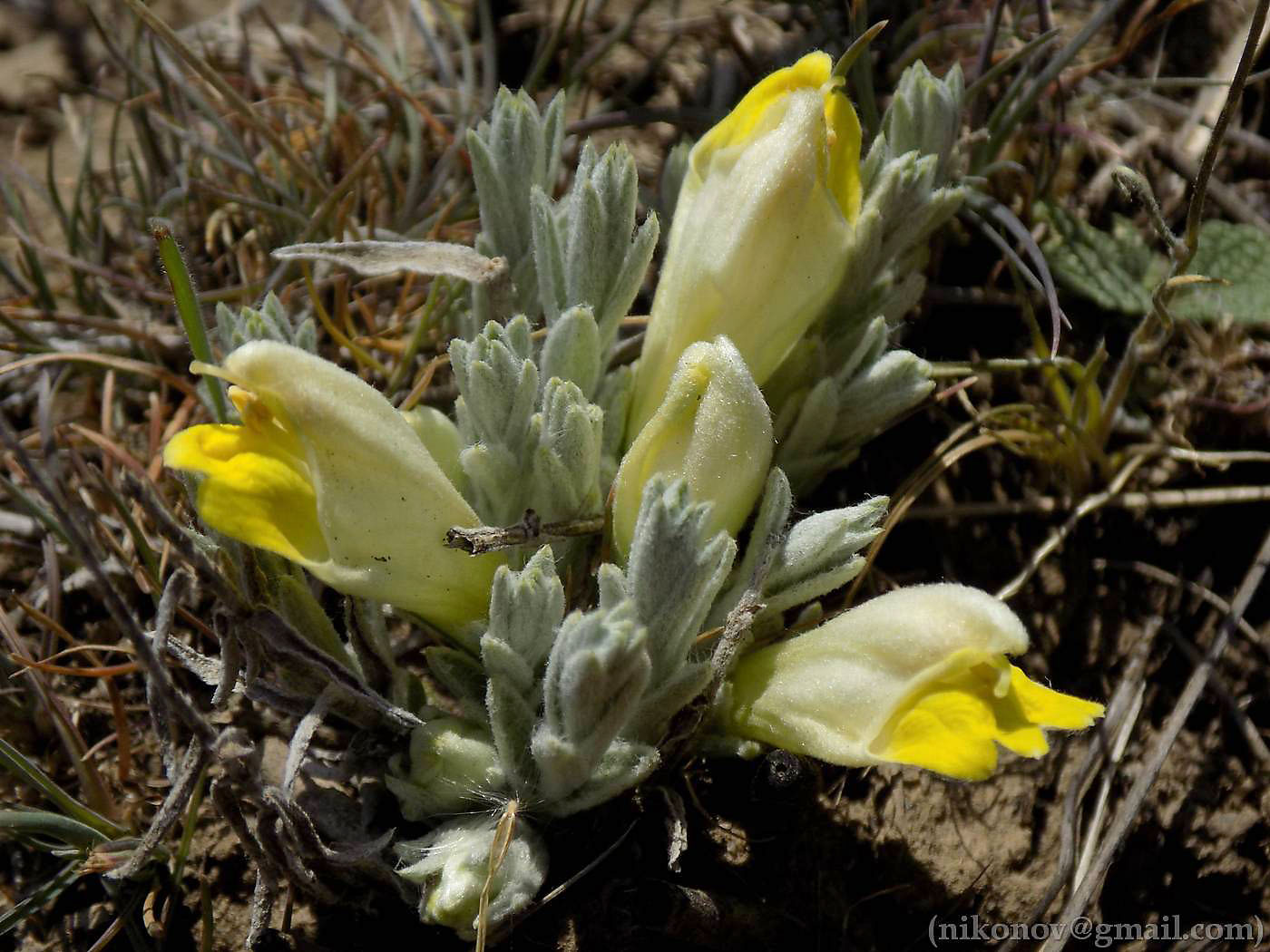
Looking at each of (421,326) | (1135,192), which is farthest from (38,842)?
(1135,192)

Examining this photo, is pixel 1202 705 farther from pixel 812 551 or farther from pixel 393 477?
pixel 393 477

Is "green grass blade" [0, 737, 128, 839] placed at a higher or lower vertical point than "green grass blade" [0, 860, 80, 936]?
higher

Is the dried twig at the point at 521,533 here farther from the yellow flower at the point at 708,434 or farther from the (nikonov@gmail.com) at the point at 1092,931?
the (nikonov@gmail.com) at the point at 1092,931

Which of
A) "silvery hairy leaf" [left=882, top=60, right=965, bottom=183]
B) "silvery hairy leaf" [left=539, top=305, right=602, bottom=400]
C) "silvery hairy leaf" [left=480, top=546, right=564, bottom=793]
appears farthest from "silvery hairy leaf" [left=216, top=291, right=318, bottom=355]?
"silvery hairy leaf" [left=882, top=60, right=965, bottom=183]

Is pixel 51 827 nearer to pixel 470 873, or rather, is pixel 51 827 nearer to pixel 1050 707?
pixel 470 873

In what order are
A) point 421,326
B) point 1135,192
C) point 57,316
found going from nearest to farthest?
1. point 1135,192
2. point 421,326
3. point 57,316

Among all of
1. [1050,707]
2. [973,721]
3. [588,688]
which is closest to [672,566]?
[588,688]

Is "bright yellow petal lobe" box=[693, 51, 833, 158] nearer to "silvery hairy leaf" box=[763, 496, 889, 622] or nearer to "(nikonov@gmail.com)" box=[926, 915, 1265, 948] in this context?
"silvery hairy leaf" box=[763, 496, 889, 622]
